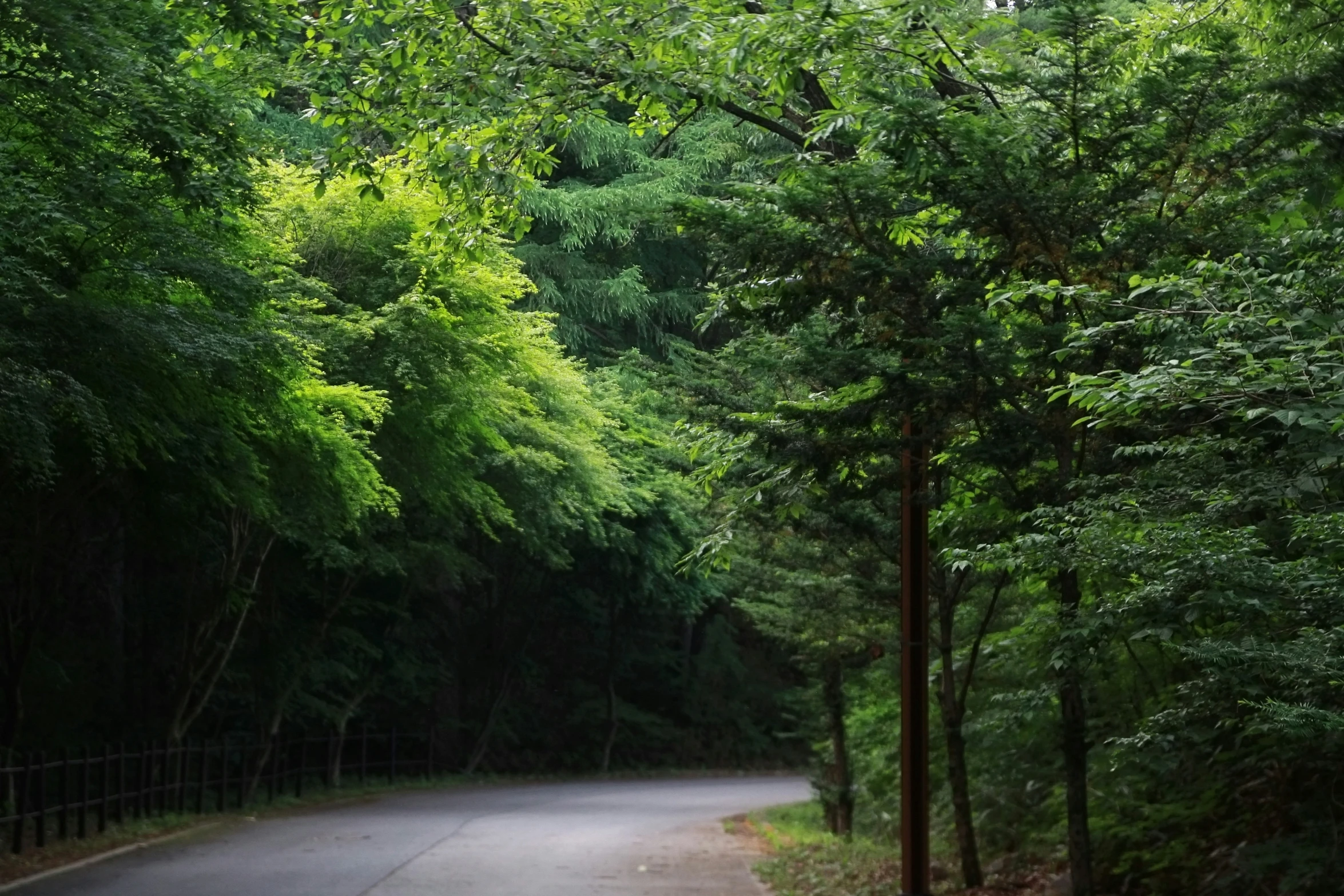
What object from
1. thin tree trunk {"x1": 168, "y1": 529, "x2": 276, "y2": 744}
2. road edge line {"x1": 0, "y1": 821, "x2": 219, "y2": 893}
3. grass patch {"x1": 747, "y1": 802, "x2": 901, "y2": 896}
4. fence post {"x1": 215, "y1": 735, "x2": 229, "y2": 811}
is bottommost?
grass patch {"x1": 747, "y1": 802, "x2": 901, "y2": 896}

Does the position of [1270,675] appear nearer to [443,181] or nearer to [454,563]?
[443,181]

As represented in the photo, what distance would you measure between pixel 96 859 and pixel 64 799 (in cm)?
115

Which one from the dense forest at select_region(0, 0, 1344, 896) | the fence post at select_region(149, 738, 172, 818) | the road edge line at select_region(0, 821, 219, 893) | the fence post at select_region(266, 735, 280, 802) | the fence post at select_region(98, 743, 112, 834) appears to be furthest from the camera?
the fence post at select_region(266, 735, 280, 802)

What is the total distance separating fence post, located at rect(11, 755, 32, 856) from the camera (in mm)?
13906

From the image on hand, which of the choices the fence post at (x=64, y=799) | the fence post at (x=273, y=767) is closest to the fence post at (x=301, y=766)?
the fence post at (x=273, y=767)

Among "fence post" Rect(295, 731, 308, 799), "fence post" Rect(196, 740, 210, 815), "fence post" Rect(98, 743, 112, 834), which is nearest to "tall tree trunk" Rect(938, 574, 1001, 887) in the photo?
"fence post" Rect(98, 743, 112, 834)

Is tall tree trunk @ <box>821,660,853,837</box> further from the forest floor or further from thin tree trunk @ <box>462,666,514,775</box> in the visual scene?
thin tree trunk @ <box>462,666,514,775</box>

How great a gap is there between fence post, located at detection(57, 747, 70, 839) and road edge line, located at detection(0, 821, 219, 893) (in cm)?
55

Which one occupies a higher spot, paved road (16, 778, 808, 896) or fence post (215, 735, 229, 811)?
fence post (215, 735, 229, 811)

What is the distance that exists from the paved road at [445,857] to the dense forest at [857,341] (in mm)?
2790

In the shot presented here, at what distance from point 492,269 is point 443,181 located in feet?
23.4

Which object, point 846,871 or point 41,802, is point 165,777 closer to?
point 41,802

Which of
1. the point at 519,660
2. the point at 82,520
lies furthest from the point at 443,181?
the point at 519,660

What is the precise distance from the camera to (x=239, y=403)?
13.0 m
